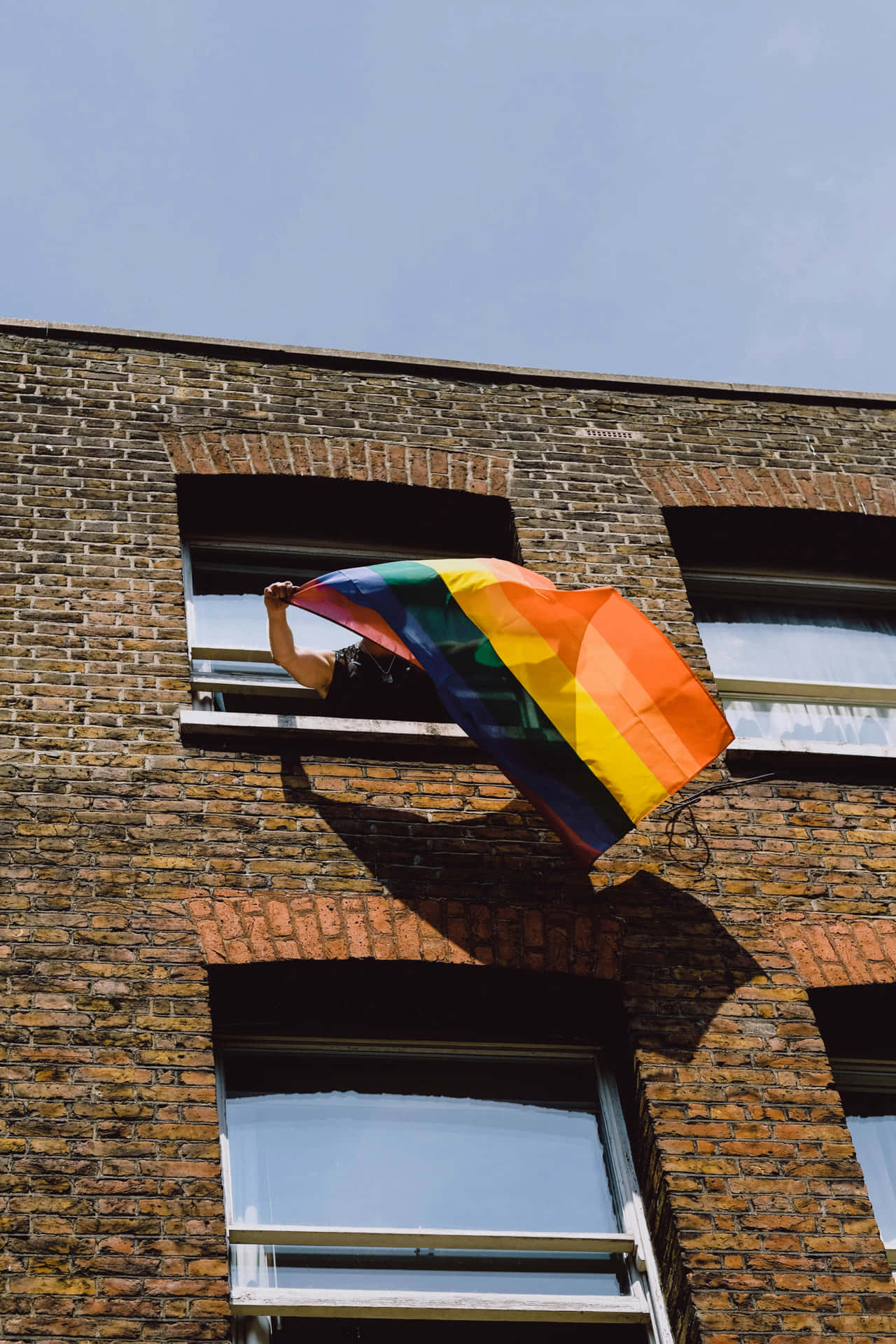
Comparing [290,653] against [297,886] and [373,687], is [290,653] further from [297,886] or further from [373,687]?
[297,886]

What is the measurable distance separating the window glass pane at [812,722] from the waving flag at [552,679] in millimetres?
1323

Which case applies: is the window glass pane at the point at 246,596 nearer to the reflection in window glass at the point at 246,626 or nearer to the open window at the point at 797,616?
the reflection in window glass at the point at 246,626

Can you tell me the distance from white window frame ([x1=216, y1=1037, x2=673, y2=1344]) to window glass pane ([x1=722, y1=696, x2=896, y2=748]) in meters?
2.57

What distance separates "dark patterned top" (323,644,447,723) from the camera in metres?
7.96

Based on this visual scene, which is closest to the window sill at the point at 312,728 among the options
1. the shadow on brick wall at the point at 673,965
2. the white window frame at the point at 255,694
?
the white window frame at the point at 255,694

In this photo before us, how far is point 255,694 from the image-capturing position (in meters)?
8.11

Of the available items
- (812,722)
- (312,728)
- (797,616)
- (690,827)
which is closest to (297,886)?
(312,728)

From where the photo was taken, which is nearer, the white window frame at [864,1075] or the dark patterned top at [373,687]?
the white window frame at [864,1075]

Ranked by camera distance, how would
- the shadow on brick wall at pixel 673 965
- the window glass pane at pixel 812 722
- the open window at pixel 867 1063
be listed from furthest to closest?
the window glass pane at pixel 812 722, the open window at pixel 867 1063, the shadow on brick wall at pixel 673 965

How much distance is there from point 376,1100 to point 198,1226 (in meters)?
1.18

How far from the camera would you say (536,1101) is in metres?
7.00

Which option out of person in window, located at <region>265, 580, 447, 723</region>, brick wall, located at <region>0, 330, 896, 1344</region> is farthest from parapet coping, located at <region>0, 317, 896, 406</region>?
person in window, located at <region>265, 580, 447, 723</region>

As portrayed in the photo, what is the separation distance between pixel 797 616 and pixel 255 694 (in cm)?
333

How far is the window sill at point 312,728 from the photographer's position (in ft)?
24.5
